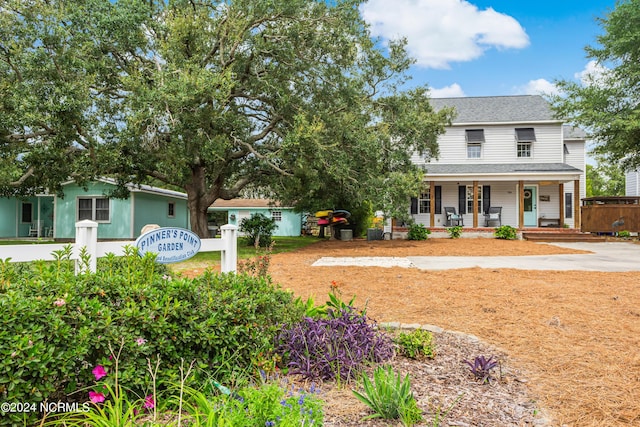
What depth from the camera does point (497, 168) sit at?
20.5m

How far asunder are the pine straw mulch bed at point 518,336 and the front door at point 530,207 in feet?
45.3

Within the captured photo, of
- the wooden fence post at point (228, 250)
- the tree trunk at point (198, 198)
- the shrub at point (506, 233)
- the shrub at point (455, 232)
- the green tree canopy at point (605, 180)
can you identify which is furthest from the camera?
the green tree canopy at point (605, 180)

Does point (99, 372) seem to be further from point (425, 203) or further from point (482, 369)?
point (425, 203)

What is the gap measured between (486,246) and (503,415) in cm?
1385

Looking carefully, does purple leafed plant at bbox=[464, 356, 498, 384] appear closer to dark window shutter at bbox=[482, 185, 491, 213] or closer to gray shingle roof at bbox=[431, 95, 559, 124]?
gray shingle roof at bbox=[431, 95, 559, 124]

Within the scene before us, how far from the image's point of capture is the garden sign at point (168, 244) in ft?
11.9

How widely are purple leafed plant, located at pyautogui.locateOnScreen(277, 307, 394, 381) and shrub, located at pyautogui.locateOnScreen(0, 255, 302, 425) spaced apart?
0.54 feet

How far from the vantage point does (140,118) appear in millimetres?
11672

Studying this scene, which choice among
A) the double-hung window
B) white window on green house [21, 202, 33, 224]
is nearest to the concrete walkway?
the double-hung window

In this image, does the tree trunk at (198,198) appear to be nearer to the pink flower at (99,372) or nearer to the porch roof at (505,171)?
the porch roof at (505,171)

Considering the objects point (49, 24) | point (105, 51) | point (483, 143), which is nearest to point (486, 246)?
point (483, 143)

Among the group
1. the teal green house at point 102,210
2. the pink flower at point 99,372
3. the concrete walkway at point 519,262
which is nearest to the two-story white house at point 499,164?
the concrete walkway at point 519,262

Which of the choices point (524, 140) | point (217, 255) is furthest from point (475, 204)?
point (217, 255)

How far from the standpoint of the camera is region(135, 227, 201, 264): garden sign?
11.9 ft
